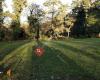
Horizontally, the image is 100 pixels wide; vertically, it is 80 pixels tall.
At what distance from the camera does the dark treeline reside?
9119 cm

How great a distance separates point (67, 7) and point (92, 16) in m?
7.67

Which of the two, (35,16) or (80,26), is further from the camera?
(35,16)

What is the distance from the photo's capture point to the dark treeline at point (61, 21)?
91188mm

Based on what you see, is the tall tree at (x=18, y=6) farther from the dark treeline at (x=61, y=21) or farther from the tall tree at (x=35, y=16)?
the tall tree at (x=35, y=16)

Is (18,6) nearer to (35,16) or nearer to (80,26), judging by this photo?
(35,16)

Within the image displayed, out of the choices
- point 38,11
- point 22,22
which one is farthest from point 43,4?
point 22,22

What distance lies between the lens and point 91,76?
14.8 m

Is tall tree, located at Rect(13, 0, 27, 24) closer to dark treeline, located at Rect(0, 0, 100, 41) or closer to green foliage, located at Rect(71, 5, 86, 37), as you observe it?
dark treeline, located at Rect(0, 0, 100, 41)

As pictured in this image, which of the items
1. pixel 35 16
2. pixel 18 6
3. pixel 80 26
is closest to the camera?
pixel 18 6

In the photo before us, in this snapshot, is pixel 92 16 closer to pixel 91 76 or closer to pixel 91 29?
pixel 91 29

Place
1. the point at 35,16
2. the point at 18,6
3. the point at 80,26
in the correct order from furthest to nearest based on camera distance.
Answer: the point at 35,16, the point at 80,26, the point at 18,6

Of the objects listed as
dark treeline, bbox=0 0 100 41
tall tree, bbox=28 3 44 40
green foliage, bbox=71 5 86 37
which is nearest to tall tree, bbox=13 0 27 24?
dark treeline, bbox=0 0 100 41

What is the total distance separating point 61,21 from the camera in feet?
304

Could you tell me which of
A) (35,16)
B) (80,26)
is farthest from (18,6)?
(80,26)
